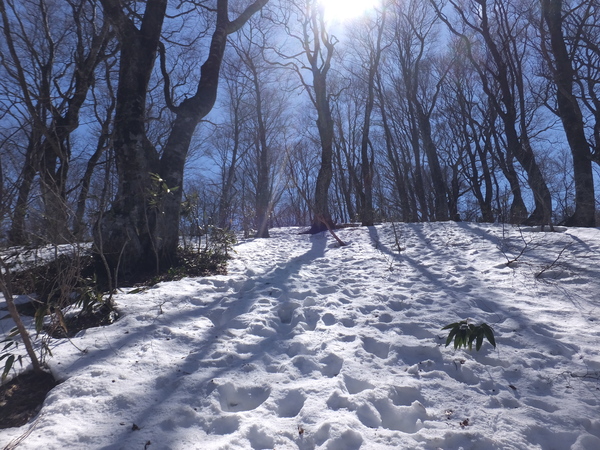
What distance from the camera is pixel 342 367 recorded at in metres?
2.33

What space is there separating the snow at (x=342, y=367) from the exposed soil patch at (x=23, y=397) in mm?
86

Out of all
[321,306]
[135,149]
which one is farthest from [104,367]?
[135,149]

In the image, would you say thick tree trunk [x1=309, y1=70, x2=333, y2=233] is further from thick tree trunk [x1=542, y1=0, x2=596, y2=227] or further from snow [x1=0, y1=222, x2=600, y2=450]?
thick tree trunk [x1=542, y1=0, x2=596, y2=227]

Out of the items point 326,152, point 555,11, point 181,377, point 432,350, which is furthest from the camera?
point 326,152

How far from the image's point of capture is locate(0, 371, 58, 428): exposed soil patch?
181 cm

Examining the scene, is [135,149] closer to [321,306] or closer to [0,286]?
[0,286]

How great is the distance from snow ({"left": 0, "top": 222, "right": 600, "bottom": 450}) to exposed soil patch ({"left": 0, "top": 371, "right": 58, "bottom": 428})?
9cm

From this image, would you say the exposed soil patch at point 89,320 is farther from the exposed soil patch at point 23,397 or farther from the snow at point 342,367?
the exposed soil patch at point 23,397

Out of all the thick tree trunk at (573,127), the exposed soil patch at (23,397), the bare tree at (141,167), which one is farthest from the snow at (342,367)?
the thick tree trunk at (573,127)

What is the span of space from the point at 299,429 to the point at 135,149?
4.07 m

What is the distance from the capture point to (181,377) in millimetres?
2238

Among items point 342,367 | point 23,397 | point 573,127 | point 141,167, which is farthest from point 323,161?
point 23,397

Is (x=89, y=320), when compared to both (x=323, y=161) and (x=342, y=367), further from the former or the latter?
(x=323, y=161)

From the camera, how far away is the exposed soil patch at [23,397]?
1.81 metres
